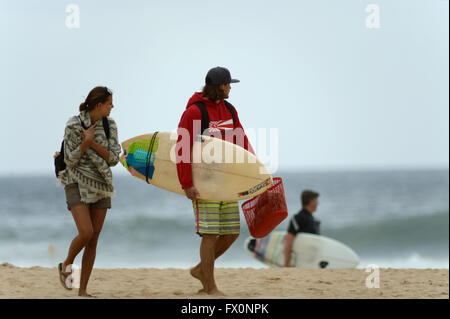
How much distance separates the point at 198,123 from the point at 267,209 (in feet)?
2.93

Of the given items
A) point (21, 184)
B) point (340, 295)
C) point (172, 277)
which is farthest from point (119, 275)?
point (21, 184)

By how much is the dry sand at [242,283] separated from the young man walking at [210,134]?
16.2 inches

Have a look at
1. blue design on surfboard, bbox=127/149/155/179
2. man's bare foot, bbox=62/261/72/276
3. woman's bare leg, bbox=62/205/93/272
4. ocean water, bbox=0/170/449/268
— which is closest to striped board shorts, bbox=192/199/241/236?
blue design on surfboard, bbox=127/149/155/179

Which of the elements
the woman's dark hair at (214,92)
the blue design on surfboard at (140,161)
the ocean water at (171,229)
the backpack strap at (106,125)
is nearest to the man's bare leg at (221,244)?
the blue design on surfboard at (140,161)

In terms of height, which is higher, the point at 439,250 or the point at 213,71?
the point at 213,71

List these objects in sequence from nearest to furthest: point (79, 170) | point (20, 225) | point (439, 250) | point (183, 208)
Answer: point (79, 170) → point (439, 250) → point (20, 225) → point (183, 208)

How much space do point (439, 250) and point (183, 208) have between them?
923 centimetres

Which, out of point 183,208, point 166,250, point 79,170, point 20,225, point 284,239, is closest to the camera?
point 79,170

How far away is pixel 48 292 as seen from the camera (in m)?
4.88

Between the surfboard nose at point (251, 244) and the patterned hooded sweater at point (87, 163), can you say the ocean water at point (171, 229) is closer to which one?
the surfboard nose at point (251, 244)

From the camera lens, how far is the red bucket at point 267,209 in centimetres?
460

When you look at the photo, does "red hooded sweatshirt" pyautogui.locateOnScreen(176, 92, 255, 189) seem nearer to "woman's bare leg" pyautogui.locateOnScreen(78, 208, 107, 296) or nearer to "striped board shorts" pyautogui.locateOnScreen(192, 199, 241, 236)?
"striped board shorts" pyautogui.locateOnScreen(192, 199, 241, 236)

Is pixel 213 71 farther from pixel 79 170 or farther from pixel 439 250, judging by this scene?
pixel 439 250

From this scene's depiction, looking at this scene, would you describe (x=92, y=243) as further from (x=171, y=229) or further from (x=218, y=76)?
(x=171, y=229)
